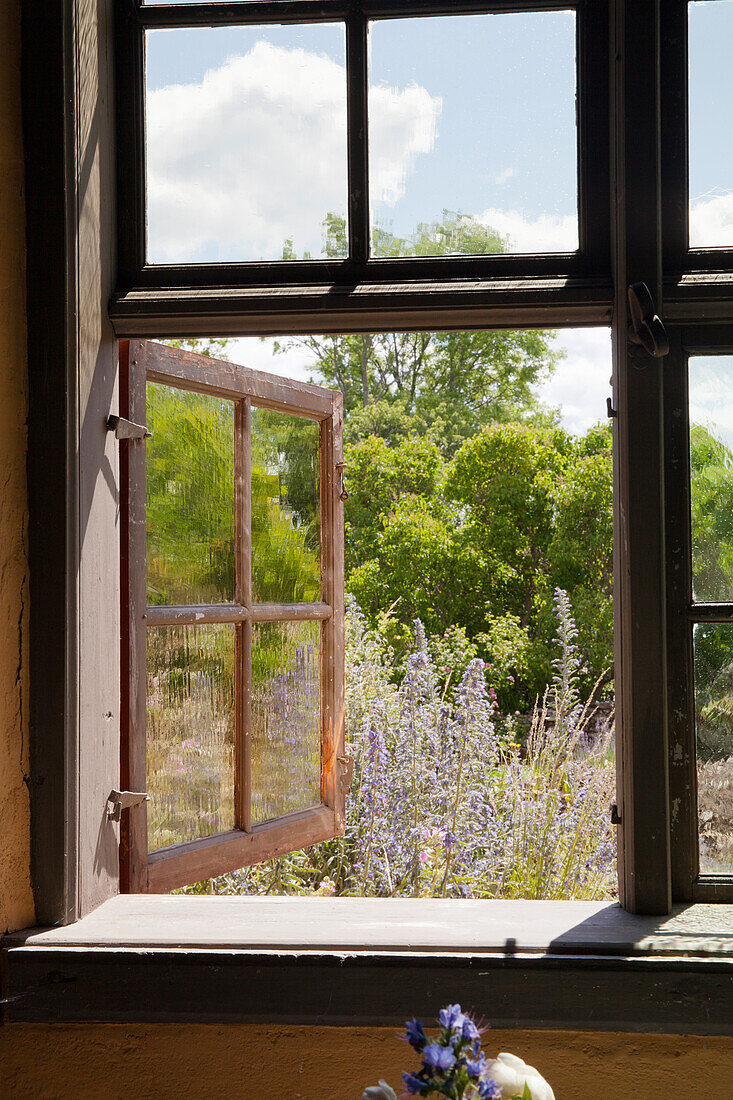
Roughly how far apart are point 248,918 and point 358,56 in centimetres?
155

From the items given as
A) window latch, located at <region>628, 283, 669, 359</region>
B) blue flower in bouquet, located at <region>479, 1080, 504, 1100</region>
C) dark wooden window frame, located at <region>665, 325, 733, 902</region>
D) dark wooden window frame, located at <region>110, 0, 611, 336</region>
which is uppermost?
dark wooden window frame, located at <region>110, 0, 611, 336</region>

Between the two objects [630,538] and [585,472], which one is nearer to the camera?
[630,538]

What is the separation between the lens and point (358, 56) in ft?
4.90

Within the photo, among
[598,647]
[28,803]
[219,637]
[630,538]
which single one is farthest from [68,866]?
[598,647]

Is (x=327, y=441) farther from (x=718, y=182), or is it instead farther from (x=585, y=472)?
(x=585, y=472)

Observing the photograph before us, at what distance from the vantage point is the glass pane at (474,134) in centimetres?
147

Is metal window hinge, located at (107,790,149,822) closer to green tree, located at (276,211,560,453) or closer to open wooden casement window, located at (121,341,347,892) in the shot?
open wooden casement window, located at (121,341,347,892)

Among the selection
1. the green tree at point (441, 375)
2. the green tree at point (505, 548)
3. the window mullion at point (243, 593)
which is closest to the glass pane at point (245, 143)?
the window mullion at point (243, 593)

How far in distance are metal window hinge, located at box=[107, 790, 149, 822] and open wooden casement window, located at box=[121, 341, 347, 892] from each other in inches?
1.1

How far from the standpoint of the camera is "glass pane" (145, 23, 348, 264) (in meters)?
1.52

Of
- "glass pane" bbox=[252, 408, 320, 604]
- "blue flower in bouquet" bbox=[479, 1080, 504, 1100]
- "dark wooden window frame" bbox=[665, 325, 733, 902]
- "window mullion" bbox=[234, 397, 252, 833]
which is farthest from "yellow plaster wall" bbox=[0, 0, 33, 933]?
"dark wooden window frame" bbox=[665, 325, 733, 902]

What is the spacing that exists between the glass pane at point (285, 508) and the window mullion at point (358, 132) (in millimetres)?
→ 520

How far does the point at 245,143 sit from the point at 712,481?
1.07 meters

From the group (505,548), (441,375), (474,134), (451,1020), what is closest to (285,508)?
(474,134)
